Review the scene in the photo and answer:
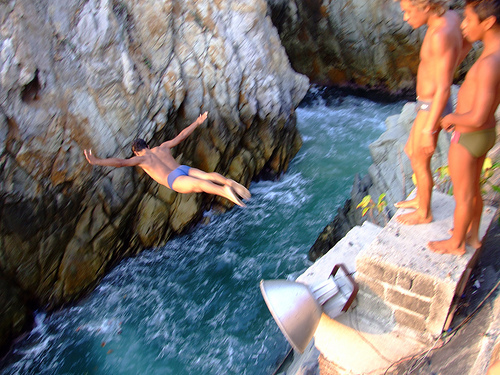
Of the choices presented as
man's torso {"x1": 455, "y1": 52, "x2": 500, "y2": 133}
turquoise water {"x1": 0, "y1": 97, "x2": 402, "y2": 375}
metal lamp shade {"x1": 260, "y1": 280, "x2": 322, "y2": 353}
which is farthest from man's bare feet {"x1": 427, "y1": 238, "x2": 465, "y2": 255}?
turquoise water {"x1": 0, "y1": 97, "x2": 402, "y2": 375}

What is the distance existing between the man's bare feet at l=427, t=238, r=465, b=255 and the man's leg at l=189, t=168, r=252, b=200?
69.9 inches

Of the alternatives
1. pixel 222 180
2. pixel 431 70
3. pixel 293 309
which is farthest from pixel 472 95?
pixel 222 180

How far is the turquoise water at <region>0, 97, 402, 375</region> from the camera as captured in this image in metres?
6.16

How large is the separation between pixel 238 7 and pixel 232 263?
5.64 m

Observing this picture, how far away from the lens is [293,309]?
8.36 ft

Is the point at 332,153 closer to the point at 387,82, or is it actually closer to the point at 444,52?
the point at 387,82

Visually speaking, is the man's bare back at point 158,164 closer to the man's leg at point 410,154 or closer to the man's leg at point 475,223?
the man's leg at point 410,154

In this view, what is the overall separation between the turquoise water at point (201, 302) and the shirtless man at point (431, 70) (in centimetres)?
395

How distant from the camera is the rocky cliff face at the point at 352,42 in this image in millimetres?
13416

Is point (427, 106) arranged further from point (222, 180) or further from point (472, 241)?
point (222, 180)

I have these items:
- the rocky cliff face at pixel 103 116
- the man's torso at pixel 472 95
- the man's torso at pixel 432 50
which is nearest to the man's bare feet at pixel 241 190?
the man's torso at pixel 432 50

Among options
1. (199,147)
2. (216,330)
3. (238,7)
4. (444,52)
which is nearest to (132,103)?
(199,147)

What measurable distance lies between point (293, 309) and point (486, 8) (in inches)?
85.2

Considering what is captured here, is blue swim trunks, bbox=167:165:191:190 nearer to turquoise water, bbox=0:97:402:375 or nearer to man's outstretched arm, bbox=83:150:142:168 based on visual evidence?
man's outstretched arm, bbox=83:150:142:168
